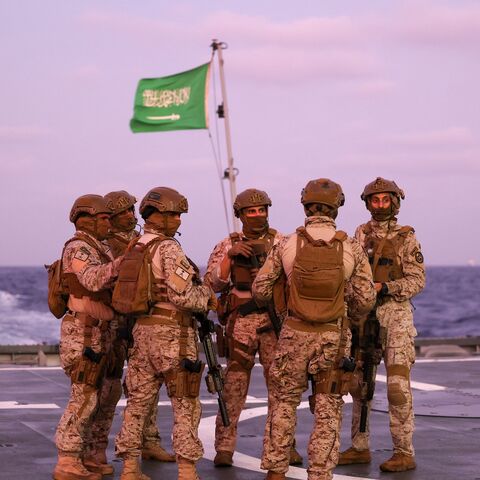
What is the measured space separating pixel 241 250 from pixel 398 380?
5.41 ft

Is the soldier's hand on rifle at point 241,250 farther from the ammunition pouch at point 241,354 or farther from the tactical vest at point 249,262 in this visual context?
the ammunition pouch at point 241,354

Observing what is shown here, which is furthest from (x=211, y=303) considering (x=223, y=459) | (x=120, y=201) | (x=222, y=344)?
(x=223, y=459)

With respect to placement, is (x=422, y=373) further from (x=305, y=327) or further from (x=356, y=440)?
(x=305, y=327)

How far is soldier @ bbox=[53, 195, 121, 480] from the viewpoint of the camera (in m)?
9.04

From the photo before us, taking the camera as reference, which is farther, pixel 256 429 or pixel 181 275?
pixel 256 429

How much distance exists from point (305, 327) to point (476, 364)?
1033 centimetres

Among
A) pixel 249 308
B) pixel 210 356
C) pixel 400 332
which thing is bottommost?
pixel 210 356

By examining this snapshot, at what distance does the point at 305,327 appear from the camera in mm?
8461

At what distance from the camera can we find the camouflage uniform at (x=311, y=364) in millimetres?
8422

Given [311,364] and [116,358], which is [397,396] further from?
[116,358]

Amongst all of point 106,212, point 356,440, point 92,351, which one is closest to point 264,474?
point 356,440

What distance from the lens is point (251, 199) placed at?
9.66 m

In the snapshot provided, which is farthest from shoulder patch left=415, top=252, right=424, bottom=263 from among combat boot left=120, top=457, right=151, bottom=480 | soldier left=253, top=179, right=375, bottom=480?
combat boot left=120, top=457, right=151, bottom=480

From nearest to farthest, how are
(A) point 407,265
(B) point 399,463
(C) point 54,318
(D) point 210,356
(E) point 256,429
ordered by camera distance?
1. (D) point 210,356
2. (B) point 399,463
3. (A) point 407,265
4. (E) point 256,429
5. (C) point 54,318
